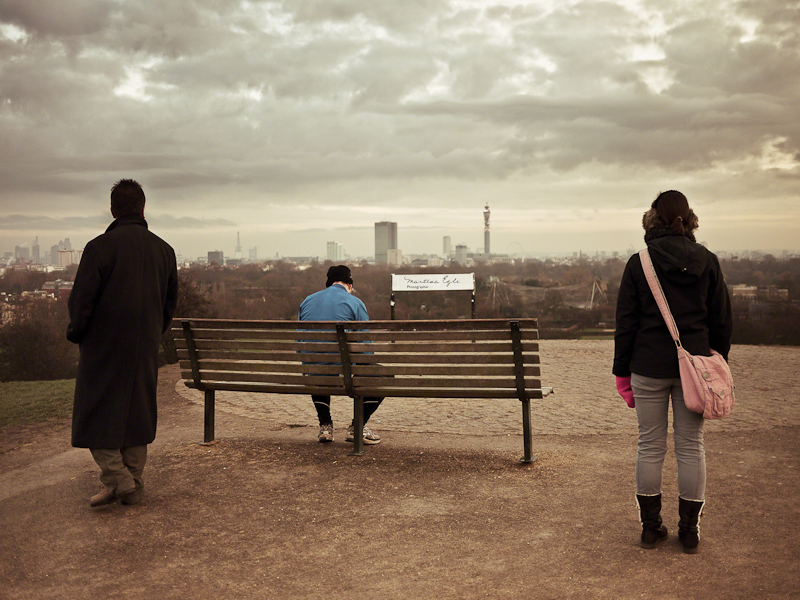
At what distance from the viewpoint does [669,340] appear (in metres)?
3.50

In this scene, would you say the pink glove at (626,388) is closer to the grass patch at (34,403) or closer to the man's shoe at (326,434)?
the man's shoe at (326,434)

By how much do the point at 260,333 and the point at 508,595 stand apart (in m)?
3.10

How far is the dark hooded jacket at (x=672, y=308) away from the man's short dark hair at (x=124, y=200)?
3.12 meters

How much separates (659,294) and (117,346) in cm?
321

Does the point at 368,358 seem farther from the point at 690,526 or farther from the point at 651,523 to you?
the point at 690,526

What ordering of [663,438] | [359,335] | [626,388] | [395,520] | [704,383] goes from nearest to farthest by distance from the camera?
[704,383], [663,438], [626,388], [395,520], [359,335]

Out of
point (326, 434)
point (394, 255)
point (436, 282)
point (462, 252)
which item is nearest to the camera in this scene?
point (326, 434)

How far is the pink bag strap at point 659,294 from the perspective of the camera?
3.45 metres

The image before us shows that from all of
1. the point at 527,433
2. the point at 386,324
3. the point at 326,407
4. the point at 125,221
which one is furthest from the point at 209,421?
the point at 527,433

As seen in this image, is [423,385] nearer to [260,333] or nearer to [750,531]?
[260,333]

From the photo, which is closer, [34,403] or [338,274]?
[338,274]

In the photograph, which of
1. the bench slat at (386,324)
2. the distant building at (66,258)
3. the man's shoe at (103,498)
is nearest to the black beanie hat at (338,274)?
the bench slat at (386,324)

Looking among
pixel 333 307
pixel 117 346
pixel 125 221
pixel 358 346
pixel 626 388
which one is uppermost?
pixel 125 221

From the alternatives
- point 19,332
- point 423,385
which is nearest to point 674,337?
point 423,385
